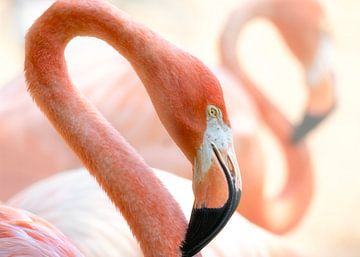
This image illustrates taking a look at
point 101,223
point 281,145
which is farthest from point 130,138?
point 281,145

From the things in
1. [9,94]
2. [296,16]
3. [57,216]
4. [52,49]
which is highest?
[296,16]

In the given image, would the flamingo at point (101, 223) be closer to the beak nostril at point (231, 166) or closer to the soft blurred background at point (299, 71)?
the beak nostril at point (231, 166)

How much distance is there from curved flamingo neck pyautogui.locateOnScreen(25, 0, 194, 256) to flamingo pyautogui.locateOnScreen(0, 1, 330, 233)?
1132 mm

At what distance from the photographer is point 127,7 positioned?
18.9 feet

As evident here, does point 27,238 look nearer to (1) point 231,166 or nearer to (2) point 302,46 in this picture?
(1) point 231,166

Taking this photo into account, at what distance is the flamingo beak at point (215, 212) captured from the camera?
1.67 m

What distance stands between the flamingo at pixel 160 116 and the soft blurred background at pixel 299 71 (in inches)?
A: 80.3

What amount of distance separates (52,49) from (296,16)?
2.13 metres

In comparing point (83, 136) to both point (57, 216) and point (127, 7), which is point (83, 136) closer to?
point (57, 216)

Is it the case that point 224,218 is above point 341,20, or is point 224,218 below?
below

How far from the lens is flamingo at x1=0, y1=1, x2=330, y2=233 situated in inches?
120

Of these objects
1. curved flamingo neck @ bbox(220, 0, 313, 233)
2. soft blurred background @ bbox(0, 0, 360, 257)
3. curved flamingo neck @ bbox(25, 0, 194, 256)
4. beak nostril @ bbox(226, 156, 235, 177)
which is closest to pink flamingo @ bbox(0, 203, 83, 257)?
curved flamingo neck @ bbox(25, 0, 194, 256)

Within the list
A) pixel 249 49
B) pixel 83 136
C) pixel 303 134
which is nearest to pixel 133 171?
pixel 83 136

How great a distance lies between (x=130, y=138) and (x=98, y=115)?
3.81 ft
